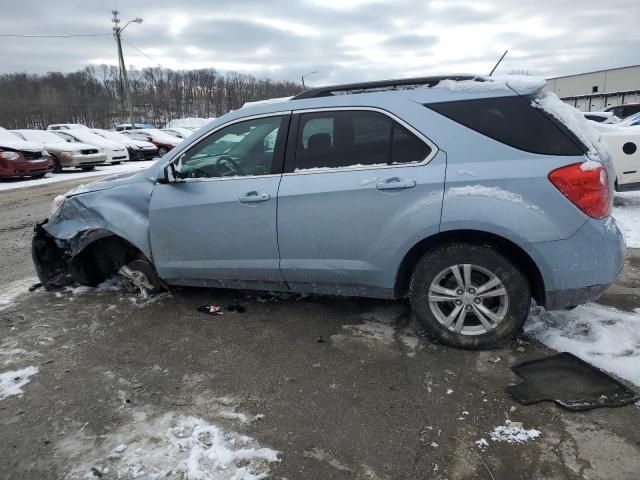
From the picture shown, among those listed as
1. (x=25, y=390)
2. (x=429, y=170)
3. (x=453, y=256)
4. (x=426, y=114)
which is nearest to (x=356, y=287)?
(x=453, y=256)

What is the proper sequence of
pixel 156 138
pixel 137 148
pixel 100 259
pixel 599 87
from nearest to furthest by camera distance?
pixel 100 259 < pixel 137 148 < pixel 156 138 < pixel 599 87

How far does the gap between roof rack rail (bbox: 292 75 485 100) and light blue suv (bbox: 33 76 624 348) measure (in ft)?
0.04

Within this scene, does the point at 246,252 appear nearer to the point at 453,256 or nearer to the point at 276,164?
the point at 276,164

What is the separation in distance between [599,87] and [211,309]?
69.0 metres

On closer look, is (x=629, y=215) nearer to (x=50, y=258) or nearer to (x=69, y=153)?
(x=50, y=258)

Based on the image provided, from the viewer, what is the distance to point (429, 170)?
3080 mm

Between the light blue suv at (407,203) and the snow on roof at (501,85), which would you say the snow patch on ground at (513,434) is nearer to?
the light blue suv at (407,203)

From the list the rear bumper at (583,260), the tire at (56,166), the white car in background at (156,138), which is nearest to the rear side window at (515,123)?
the rear bumper at (583,260)

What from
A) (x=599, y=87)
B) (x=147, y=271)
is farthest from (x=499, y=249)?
(x=599, y=87)

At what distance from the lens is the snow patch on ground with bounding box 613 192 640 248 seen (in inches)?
233

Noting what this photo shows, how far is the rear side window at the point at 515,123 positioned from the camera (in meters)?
2.91

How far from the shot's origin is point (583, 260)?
9.50 feet

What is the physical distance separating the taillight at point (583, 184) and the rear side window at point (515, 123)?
0.38ft

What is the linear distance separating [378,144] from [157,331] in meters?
2.29
